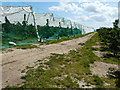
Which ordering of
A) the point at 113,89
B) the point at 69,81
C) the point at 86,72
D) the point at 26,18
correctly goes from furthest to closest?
1. the point at 26,18
2. the point at 86,72
3. the point at 69,81
4. the point at 113,89

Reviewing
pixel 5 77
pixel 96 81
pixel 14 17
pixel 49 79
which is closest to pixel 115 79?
pixel 96 81

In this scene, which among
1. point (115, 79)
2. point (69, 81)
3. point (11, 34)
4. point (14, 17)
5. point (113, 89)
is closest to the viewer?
point (113, 89)

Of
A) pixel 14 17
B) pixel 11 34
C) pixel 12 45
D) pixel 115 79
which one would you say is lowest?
pixel 115 79

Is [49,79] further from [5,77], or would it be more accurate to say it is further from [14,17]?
[14,17]

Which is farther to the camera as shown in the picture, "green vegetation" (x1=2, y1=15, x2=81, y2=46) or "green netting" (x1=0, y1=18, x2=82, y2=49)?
"green vegetation" (x1=2, y1=15, x2=81, y2=46)

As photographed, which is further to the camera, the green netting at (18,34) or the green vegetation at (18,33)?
the green vegetation at (18,33)

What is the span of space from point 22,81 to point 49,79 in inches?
55.9

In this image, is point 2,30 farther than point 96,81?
Yes

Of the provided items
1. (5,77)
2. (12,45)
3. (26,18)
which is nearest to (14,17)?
(26,18)

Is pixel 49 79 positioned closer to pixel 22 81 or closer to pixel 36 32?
pixel 22 81

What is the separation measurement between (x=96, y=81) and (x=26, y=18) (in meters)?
20.1

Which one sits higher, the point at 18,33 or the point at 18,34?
the point at 18,33

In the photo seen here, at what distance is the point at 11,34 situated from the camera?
60.5 feet

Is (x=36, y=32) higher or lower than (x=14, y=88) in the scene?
higher
